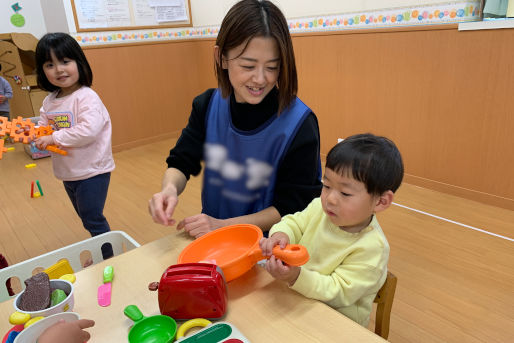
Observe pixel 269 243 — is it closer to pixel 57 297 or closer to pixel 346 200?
pixel 346 200

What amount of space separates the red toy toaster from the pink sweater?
3.70 feet

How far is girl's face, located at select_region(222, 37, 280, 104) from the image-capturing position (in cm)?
89

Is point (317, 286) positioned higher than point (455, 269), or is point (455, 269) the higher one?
point (317, 286)

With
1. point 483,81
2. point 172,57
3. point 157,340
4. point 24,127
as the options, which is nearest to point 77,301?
point 157,340

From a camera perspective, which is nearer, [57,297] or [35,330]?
[35,330]

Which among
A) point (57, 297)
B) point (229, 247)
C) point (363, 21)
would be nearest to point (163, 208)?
point (229, 247)

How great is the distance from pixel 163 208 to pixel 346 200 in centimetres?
46

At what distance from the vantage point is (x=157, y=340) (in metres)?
0.63

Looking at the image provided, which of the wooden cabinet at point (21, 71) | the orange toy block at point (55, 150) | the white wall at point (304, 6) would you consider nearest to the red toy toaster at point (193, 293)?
the orange toy block at point (55, 150)

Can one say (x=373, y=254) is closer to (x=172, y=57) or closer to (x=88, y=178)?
(x=88, y=178)

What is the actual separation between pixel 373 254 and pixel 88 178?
133 cm

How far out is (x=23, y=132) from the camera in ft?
4.86

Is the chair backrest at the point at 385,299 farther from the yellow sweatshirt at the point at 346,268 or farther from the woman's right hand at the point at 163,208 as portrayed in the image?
the woman's right hand at the point at 163,208

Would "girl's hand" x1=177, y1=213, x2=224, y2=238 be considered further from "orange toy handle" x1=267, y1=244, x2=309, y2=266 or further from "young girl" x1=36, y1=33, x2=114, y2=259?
"young girl" x1=36, y1=33, x2=114, y2=259
